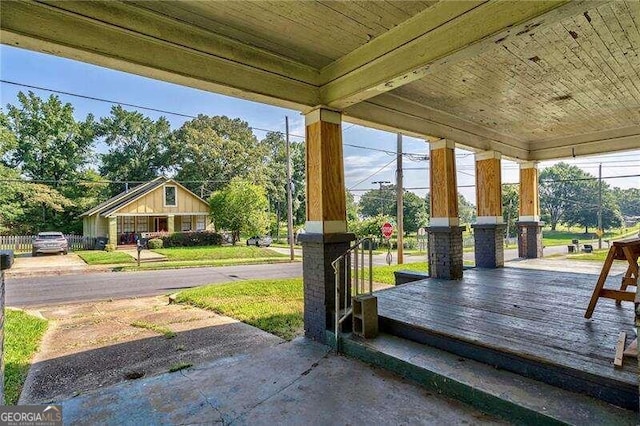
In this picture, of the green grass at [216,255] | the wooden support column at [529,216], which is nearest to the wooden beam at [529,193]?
the wooden support column at [529,216]

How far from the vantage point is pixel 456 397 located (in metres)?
2.50

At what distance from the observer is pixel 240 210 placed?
73.0 ft

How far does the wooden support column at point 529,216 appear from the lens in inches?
324

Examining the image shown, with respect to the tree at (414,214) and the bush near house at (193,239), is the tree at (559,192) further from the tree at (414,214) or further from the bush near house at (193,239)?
the bush near house at (193,239)

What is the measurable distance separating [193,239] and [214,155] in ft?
36.1

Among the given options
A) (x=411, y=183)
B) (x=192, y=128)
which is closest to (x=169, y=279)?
(x=411, y=183)

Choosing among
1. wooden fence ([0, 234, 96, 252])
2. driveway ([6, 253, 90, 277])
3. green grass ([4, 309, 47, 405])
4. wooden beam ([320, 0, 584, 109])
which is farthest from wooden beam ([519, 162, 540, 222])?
wooden fence ([0, 234, 96, 252])

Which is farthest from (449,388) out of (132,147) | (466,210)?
(466,210)

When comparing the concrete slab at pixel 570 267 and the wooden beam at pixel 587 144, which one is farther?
the wooden beam at pixel 587 144

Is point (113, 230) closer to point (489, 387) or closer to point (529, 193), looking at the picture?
point (529, 193)

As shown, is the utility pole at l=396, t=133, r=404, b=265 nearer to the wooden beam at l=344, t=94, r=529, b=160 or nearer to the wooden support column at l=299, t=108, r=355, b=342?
the wooden beam at l=344, t=94, r=529, b=160

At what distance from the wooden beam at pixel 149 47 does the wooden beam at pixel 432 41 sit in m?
0.67

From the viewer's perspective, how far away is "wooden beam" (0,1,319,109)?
2.37 metres

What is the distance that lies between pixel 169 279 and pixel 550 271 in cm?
1004
